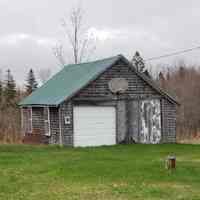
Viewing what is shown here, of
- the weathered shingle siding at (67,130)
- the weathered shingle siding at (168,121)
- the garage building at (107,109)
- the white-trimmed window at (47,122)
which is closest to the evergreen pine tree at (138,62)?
the weathered shingle siding at (168,121)

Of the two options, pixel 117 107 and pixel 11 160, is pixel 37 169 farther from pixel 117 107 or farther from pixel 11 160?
pixel 117 107

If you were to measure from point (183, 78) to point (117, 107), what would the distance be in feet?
102

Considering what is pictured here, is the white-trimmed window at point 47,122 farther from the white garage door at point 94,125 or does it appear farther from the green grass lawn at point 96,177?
the green grass lawn at point 96,177

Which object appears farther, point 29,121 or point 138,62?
point 138,62

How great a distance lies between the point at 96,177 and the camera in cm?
1341

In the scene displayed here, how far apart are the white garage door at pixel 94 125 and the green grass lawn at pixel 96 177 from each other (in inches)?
196

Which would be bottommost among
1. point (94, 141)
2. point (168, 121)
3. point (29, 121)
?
point (94, 141)

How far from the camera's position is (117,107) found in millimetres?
25844

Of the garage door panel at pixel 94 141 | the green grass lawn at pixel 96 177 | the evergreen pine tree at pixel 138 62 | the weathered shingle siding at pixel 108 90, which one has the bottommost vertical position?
the green grass lawn at pixel 96 177

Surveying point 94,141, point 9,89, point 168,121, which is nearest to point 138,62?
point 9,89

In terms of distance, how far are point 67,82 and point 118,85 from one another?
10.4 feet

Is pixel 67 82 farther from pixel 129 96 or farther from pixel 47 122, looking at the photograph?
pixel 129 96

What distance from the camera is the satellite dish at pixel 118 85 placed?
2569cm

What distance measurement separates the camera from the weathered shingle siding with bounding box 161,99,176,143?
2688cm
